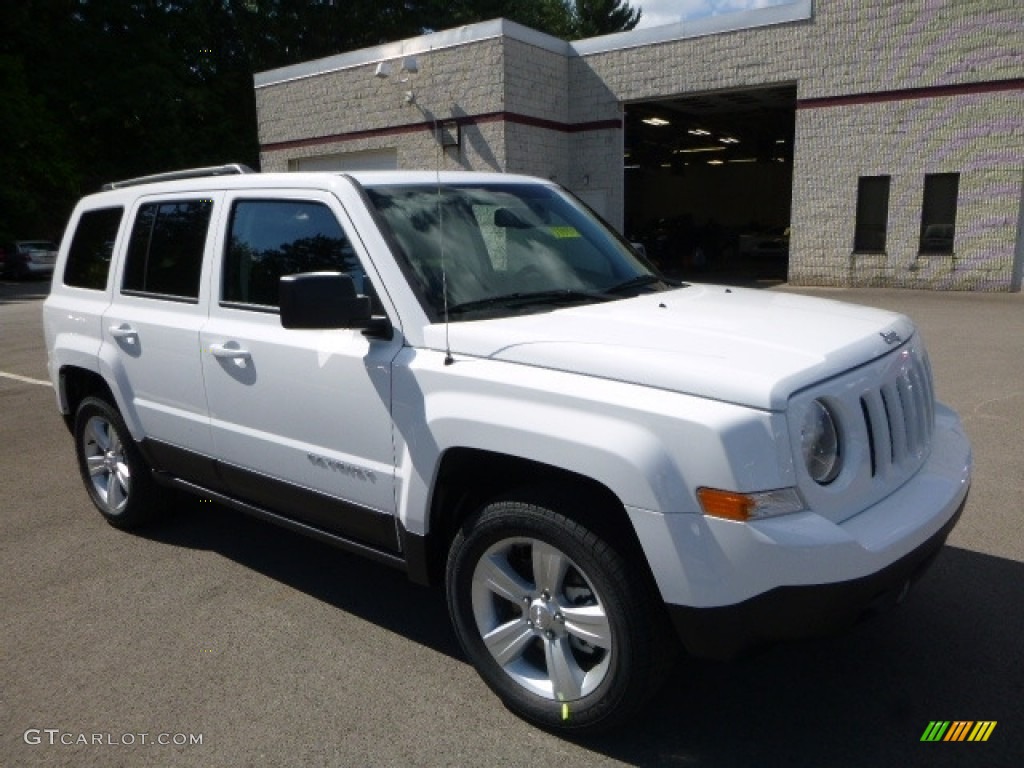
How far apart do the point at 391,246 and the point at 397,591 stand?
174 centimetres

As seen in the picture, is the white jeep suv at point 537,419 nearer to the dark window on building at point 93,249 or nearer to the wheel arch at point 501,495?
the wheel arch at point 501,495

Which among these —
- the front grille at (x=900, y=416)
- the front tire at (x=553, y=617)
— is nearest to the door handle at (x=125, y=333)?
Answer: the front tire at (x=553, y=617)

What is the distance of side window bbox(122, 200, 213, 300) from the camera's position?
424 centimetres

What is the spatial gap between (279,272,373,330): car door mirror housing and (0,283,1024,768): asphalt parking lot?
141 cm

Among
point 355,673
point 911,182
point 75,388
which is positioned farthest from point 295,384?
point 911,182

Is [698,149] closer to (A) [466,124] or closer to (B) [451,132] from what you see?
(A) [466,124]

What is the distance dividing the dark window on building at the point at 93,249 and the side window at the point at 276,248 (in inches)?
50.2

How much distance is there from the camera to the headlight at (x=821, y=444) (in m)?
2.60

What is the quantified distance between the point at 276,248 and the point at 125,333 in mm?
1247

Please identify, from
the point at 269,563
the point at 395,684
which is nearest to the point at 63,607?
the point at 269,563

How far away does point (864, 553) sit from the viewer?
8.44ft

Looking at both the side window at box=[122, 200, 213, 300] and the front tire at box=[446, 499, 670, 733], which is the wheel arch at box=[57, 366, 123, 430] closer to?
the side window at box=[122, 200, 213, 300]

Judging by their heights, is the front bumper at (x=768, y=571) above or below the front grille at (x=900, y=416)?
below

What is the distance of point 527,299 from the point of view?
352cm
